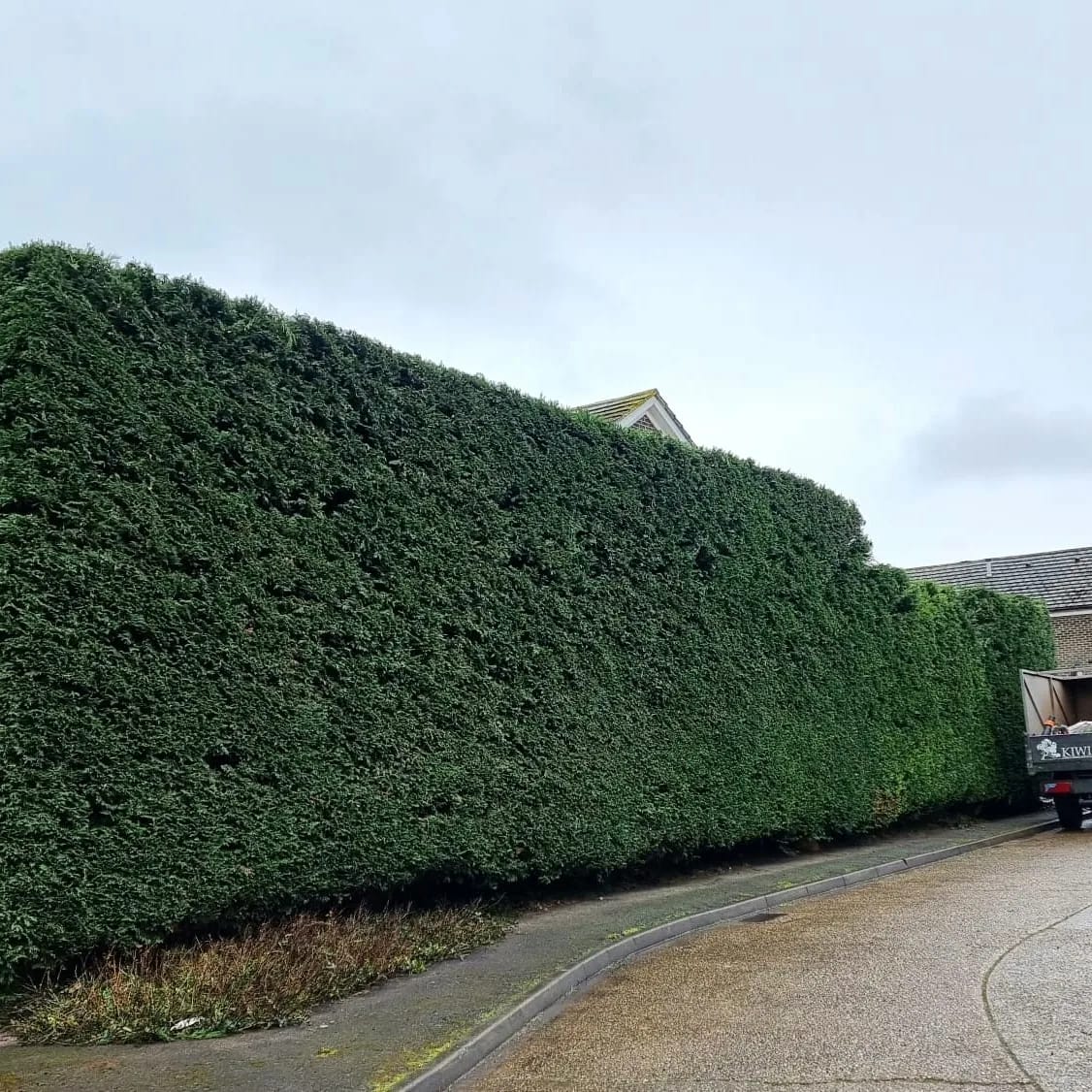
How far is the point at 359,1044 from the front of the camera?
5.30 metres

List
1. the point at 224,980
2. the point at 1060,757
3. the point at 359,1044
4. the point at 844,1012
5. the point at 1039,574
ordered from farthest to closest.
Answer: the point at 1039,574
the point at 1060,757
the point at 224,980
the point at 844,1012
the point at 359,1044

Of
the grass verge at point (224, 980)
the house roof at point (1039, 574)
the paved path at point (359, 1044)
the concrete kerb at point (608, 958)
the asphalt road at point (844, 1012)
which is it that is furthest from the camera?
the house roof at point (1039, 574)

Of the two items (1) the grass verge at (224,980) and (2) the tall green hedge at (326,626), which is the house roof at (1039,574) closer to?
(2) the tall green hedge at (326,626)

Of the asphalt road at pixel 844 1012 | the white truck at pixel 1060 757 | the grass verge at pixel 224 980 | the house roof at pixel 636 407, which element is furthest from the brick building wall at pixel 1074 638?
the grass verge at pixel 224 980

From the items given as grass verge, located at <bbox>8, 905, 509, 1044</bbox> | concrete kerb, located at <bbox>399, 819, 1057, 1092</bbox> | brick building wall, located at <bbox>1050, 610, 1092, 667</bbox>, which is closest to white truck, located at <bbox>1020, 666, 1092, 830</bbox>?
concrete kerb, located at <bbox>399, 819, 1057, 1092</bbox>

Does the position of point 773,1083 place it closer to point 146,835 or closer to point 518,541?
point 146,835

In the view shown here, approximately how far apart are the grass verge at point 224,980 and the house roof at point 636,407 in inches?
497

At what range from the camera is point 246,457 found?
24.6ft

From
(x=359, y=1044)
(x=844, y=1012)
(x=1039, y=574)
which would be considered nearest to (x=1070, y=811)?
(x=844, y=1012)

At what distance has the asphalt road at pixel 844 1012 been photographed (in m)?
4.88

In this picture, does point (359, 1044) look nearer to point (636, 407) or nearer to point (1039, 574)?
point (636, 407)

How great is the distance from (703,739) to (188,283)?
7.23 metres

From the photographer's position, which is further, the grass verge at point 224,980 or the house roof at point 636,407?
the house roof at point 636,407

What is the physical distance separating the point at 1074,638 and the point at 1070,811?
15261 mm
